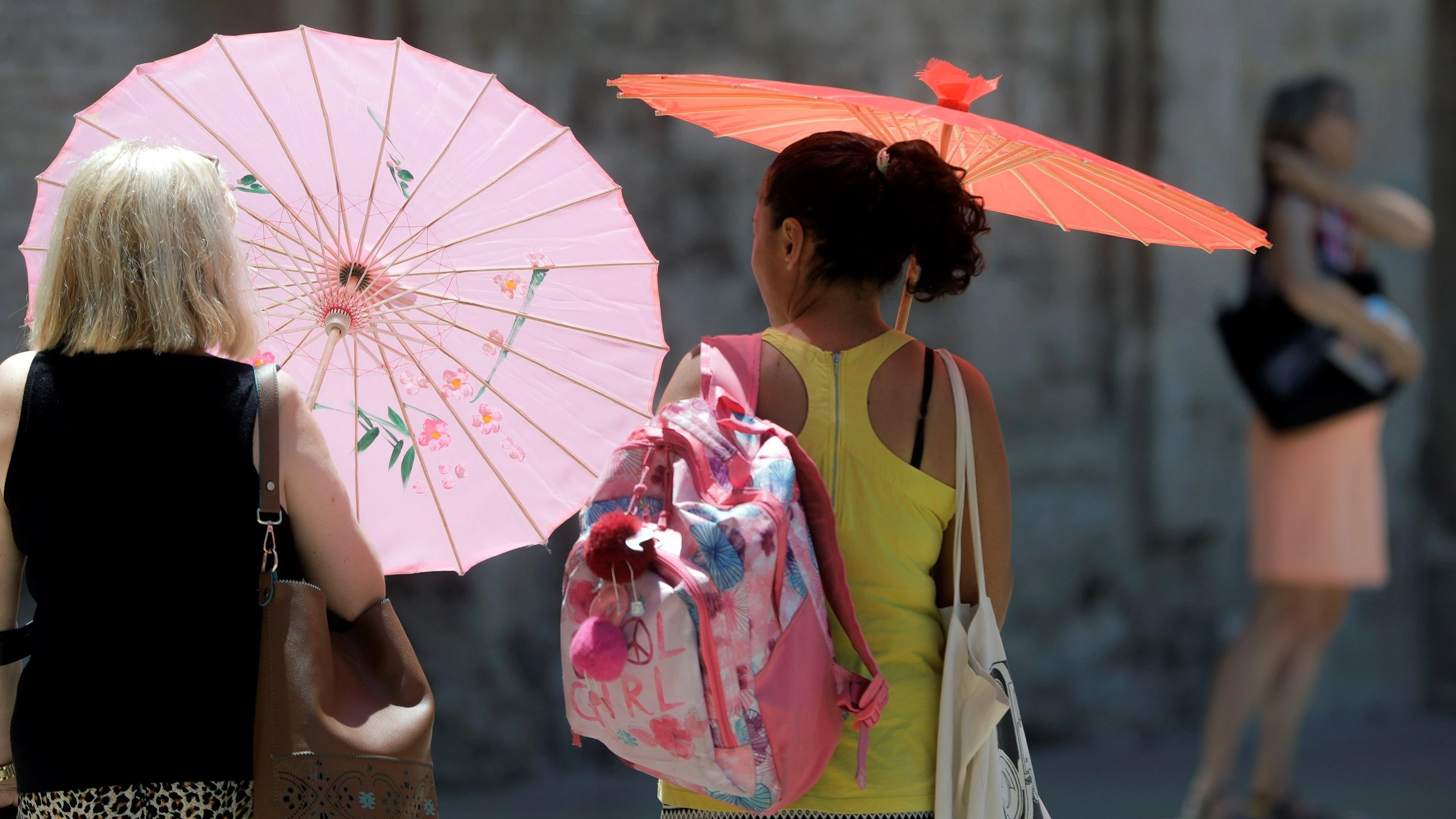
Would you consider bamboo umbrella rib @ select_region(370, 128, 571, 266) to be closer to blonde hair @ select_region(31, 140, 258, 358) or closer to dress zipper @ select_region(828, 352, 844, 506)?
blonde hair @ select_region(31, 140, 258, 358)

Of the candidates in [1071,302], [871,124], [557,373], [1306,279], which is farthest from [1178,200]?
[1306,279]

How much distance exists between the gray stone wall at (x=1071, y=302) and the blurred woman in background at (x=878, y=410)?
2.91 m

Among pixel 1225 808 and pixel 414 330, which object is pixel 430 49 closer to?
pixel 414 330

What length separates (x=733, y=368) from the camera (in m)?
1.99

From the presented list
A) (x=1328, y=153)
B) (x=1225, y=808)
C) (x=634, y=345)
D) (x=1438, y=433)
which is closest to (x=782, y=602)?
(x=634, y=345)

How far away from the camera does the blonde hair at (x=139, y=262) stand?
1.80 meters

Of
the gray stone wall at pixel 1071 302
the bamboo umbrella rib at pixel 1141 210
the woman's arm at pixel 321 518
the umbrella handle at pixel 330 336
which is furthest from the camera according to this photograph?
the gray stone wall at pixel 1071 302

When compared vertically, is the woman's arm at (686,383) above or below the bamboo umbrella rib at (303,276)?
below

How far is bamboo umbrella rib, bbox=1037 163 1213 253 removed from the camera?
8.02ft

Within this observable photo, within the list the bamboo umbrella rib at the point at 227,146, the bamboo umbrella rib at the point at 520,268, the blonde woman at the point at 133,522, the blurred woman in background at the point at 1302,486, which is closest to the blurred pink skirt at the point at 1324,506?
the blurred woman in background at the point at 1302,486

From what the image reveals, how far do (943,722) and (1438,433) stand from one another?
16.2 ft

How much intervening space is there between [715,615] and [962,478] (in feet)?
1.59

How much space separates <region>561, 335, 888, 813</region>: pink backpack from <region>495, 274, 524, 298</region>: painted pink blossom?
58cm

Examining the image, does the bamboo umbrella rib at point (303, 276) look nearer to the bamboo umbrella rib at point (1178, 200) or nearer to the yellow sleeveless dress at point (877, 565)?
the yellow sleeveless dress at point (877, 565)
